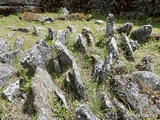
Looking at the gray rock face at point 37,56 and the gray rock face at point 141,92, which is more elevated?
the gray rock face at point 37,56

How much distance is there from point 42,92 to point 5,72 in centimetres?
201

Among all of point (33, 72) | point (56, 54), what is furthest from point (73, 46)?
point (33, 72)

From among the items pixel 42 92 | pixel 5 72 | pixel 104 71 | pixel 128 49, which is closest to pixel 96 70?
pixel 104 71

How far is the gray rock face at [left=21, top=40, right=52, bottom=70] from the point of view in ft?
34.6

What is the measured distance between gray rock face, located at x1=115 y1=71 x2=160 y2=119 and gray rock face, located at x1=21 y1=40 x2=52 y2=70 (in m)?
3.07

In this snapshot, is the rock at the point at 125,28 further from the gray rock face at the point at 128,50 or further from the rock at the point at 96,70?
the rock at the point at 96,70

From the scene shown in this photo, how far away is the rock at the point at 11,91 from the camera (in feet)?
31.5

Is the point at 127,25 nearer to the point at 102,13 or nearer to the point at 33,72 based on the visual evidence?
the point at 33,72

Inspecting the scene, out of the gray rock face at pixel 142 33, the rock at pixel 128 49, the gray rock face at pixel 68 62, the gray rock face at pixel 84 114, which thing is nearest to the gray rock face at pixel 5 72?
the gray rock face at pixel 68 62

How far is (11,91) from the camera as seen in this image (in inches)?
384

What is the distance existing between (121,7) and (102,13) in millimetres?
1512

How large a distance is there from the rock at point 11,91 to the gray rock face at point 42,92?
2.68 ft

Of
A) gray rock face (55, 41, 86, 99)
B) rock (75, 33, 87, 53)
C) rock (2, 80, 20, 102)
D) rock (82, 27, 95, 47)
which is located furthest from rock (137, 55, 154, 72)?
rock (2, 80, 20, 102)

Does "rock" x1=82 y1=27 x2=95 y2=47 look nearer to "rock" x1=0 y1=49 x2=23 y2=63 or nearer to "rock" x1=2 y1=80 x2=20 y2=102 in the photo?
"rock" x1=0 y1=49 x2=23 y2=63
